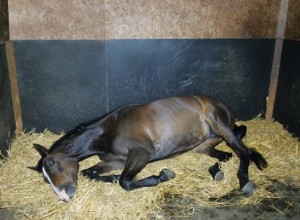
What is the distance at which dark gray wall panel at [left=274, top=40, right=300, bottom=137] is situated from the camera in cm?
446

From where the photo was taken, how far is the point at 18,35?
414 cm

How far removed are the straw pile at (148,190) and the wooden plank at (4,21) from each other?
1611 mm

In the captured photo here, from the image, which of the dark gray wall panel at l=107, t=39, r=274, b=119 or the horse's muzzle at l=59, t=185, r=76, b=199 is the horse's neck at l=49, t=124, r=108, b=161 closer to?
the horse's muzzle at l=59, t=185, r=76, b=199

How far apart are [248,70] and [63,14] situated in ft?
10.6

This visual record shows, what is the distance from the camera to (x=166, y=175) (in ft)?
11.1

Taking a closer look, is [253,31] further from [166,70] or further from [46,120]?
[46,120]

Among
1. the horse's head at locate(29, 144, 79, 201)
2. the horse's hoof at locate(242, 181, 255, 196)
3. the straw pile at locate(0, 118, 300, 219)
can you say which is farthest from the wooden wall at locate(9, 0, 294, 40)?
the horse's hoof at locate(242, 181, 255, 196)

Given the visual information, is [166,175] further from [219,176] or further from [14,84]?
[14,84]

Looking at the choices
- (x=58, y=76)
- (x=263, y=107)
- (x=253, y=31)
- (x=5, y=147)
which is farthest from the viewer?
(x=263, y=107)

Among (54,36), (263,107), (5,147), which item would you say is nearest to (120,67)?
(54,36)

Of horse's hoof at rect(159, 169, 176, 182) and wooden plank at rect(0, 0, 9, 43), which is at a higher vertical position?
wooden plank at rect(0, 0, 9, 43)

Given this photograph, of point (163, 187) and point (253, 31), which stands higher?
point (253, 31)

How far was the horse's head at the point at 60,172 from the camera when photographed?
290 cm

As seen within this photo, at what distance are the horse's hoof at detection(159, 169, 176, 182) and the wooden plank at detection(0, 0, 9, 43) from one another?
2.83 meters
